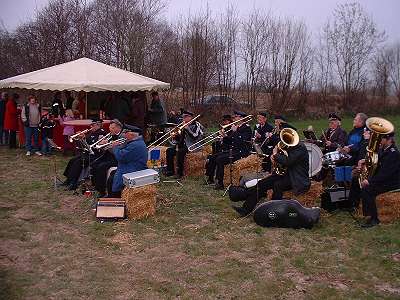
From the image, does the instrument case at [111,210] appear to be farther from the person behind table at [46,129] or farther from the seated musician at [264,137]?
the person behind table at [46,129]

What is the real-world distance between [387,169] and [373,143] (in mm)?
411

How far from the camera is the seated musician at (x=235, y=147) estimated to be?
9.48 metres

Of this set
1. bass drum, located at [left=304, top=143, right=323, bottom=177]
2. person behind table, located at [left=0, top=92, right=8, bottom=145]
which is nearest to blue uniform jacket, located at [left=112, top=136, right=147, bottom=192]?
bass drum, located at [left=304, top=143, right=323, bottom=177]

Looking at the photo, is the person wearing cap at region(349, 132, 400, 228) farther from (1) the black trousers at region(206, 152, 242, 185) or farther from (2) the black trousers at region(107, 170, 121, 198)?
(2) the black trousers at region(107, 170, 121, 198)

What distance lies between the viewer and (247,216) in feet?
24.6

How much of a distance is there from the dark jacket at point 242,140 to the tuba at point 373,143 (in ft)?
9.51

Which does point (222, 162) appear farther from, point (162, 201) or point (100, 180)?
point (100, 180)

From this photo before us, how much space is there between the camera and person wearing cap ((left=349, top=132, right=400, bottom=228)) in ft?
22.5

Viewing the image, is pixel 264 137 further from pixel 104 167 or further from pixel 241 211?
pixel 104 167

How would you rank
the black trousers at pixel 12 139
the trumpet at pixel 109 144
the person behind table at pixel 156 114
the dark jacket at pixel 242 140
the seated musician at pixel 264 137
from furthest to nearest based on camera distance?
1. the person behind table at pixel 156 114
2. the black trousers at pixel 12 139
3. the dark jacket at pixel 242 140
4. the seated musician at pixel 264 137
5. the trumpet at pixel 109 144

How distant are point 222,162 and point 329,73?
738 inches

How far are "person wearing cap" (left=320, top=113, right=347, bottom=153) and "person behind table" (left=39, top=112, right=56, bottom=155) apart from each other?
23.7 ft

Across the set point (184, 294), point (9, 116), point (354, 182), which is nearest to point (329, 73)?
point (9, 116)

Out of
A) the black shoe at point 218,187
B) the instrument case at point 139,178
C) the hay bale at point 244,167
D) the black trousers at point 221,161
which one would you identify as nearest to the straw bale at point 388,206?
the hay bale at point 244,167
